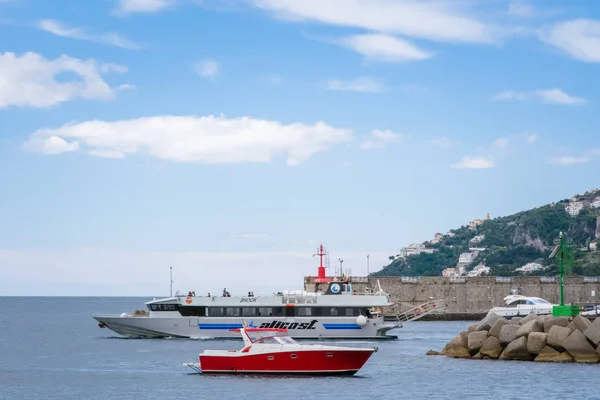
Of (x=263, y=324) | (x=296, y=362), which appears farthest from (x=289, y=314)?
(x=296, y=362)

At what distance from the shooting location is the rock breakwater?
45.3 meters

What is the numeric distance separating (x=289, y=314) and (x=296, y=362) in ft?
70.3

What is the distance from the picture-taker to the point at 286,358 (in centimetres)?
4216

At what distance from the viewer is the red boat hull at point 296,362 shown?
139ft

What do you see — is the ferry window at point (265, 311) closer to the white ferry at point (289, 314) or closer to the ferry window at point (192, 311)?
the white ferry at point (289, 314)

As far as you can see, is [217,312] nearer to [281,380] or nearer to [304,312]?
[304,312]

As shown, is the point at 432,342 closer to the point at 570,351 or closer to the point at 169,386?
the point at 570,351

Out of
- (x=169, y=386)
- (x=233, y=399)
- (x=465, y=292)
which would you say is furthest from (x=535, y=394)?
(x=465, y=292)

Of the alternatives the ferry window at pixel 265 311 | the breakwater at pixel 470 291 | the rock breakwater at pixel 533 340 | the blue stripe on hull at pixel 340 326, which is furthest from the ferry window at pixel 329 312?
the breakwater at pixel 470 291

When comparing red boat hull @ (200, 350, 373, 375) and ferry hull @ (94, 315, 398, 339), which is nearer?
red boat hull @ (200, 350, 373, 375)

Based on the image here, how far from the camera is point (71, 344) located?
70.2 m

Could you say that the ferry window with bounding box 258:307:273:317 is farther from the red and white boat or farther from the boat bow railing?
the red and white boat

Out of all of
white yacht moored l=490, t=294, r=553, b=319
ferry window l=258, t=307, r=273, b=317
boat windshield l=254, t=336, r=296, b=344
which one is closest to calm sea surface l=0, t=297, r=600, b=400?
boat windshield l=254, t=336, r=296, b=344

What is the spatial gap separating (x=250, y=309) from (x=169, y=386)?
72.5 ft
